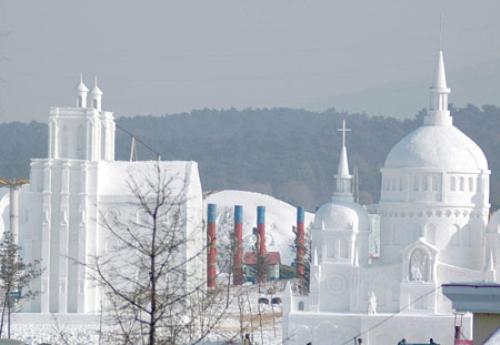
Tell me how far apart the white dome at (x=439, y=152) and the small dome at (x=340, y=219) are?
6.81 feet

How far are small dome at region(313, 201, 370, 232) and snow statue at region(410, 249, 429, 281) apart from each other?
7.44 ft

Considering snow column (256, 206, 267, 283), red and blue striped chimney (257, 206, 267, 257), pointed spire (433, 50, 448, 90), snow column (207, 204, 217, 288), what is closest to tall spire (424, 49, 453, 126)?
pointed spire (433, 50, 448, 90)

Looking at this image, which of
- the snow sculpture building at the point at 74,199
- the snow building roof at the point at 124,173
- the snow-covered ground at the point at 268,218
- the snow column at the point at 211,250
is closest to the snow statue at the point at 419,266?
the snow column at the point at 211,250

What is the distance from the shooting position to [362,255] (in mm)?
67438

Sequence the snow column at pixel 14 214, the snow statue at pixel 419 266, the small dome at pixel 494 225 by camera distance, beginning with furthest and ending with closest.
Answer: the snow column at pixel 14 214 → the snow statue at pixel 419 266 → the small dome at pixel 494 225

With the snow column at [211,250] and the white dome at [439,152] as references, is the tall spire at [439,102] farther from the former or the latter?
the snow column at [211,250]

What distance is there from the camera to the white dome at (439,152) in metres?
66.1

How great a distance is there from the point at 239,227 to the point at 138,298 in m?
63.8

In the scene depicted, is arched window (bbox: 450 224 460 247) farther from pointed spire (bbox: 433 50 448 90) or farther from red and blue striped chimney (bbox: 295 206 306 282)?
red and blue striped chimney (bbox: 295 206 306 282)

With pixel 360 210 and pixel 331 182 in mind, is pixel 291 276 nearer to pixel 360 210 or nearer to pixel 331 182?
pixel 360 210

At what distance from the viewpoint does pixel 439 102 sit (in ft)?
224

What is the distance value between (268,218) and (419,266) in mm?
64030

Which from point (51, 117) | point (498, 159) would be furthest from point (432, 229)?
point (498, 159)

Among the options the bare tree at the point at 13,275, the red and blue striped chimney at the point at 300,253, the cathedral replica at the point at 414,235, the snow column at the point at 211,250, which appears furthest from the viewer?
the red and blue striped chimney at the point at 300,253
